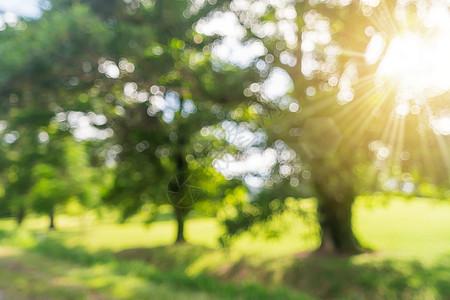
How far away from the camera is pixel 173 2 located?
998 centimetres

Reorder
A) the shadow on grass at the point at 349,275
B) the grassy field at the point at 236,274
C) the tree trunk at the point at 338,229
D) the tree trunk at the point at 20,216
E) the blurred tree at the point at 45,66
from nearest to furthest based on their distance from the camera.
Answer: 1. the blurred tree at the point at 45,66
2. the grassy field at the point at 236,274
3. the shadow on grass at the point at 349,275
4. the tree trunk at the point at 338,229
5. the tree trunk at the point at 20,216

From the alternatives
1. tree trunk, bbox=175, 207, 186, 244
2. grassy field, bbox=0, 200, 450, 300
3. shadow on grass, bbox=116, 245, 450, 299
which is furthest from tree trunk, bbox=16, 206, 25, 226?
shadow on grass, bbox=116, 245, 450, 299

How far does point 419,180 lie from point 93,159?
12.2 metres

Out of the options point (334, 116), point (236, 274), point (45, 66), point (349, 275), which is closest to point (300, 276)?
point (349, 275)

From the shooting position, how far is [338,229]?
1345cm

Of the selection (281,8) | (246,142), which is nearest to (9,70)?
(246,142)

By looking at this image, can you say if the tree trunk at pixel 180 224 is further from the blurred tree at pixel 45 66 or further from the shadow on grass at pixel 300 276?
the blurred tree at pixel 45 66

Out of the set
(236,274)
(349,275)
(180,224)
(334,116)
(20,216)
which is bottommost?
(236,274)

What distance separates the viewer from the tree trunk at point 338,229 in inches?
518

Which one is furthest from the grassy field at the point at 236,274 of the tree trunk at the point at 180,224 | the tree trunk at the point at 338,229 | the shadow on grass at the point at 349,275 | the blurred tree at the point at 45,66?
the blurred tree at the point at 45,66

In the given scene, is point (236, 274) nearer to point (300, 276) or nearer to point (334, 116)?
point (300, 276)

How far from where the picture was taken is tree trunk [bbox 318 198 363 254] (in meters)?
13.2

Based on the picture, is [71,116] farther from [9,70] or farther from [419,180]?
[419,180]

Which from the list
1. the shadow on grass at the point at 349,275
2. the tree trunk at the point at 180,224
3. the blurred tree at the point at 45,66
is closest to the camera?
the blurred tree at the point at 45,66
